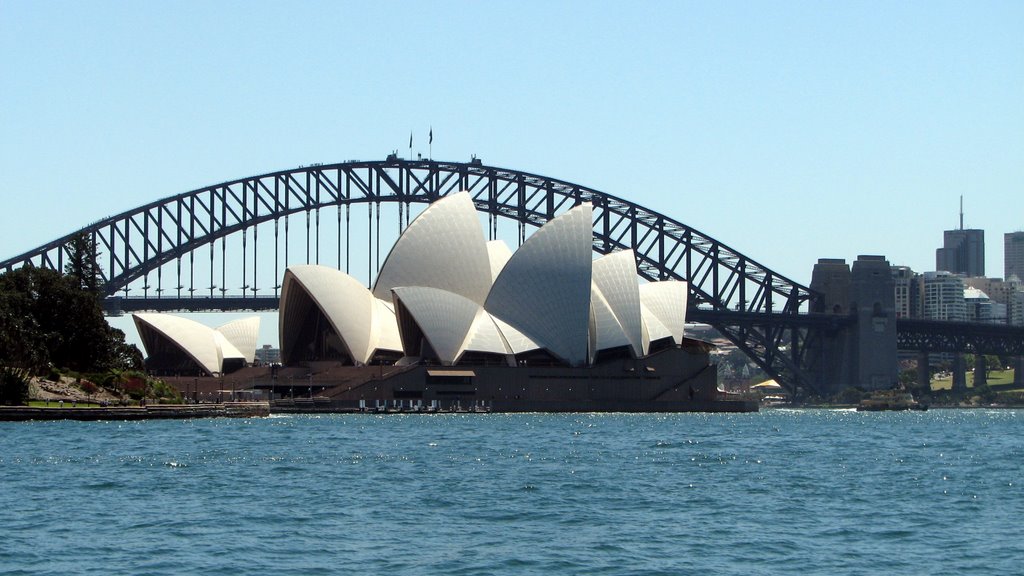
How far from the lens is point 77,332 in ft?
278

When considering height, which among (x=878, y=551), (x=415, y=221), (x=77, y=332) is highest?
(x=415, y=221)

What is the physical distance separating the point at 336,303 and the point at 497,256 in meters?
13.0

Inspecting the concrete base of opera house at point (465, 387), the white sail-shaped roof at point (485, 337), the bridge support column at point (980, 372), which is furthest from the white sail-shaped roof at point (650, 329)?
the bridge support column at point (980, 372)

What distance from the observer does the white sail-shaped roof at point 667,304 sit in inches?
4739

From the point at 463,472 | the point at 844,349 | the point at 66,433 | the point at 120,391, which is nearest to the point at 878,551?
the point at 463,472

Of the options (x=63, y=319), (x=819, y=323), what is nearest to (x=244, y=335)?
(x=63, y=319)

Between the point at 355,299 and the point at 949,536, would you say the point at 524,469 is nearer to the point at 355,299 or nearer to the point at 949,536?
the point at 949,536

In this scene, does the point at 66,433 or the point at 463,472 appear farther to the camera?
the point at 66,433

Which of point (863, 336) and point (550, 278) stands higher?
point (550, 278)

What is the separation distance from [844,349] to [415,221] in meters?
56.7

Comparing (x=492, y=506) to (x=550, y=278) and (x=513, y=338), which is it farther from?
(x=513, y=338)

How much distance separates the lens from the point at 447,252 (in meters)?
110

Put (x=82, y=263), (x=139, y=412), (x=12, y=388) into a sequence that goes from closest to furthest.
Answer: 1. (x=12, y=388)
2. (x=139, y=412)
3. (x=82, y=263)

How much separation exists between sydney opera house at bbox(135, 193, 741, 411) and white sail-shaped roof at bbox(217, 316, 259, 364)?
4209 millimetres
